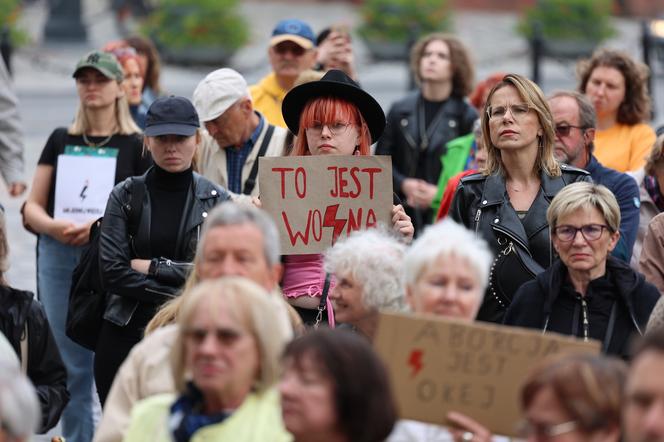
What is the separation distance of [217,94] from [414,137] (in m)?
3.18

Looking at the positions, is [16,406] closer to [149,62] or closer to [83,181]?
[83,181]

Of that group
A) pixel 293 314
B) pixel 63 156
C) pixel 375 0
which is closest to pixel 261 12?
pixel 375 0

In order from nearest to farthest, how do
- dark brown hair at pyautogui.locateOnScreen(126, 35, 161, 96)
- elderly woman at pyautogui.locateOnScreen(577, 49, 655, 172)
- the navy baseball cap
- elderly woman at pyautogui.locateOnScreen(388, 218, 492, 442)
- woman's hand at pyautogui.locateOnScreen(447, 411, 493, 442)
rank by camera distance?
1. woman's hand at pyautogui.locateOnScreen(447, 411, 493, 442)
2. elderly woman at pyautogui.locateOnScreen(388, 218, 492, 442)
3. the navy baseball cap
4. elderly woman at pyautogui.locateOnScreen(577, 49, 655, 172)
5. dark brown hair at pyautogui.locateOnScreen(126, 35, 161, 96)

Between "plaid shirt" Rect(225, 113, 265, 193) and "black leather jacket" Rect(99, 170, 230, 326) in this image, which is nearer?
"black leather jacket" Rect(99, 170, 230, 326)

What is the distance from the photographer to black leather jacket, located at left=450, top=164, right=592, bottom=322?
709cm

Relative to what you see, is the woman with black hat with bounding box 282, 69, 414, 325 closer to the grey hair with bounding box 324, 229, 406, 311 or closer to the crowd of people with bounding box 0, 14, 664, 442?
the crowd of people with bounding box 0, 14, 664, 442

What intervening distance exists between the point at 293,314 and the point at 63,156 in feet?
9.89

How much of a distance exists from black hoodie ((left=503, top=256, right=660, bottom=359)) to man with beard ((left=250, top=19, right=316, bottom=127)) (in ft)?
12.2

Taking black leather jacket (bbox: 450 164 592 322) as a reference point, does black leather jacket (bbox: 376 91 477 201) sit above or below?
above

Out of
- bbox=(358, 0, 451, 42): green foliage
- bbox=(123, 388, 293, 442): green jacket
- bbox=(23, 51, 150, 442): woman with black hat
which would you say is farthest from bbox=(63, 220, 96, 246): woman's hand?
bbox=(358, 0, 451, 42): green foliage

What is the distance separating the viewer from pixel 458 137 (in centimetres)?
1102

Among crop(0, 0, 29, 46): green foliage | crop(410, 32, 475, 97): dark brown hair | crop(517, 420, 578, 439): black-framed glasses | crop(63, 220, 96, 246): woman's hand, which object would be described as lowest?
crop(517, 420, 578, 439): black-framed glasses

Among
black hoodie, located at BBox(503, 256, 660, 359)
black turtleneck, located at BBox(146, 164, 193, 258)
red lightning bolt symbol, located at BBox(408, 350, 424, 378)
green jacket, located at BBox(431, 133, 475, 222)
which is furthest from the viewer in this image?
green jacket, located at BBox(431, 133, 475, 222)

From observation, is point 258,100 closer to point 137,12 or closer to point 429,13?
point 429,13
